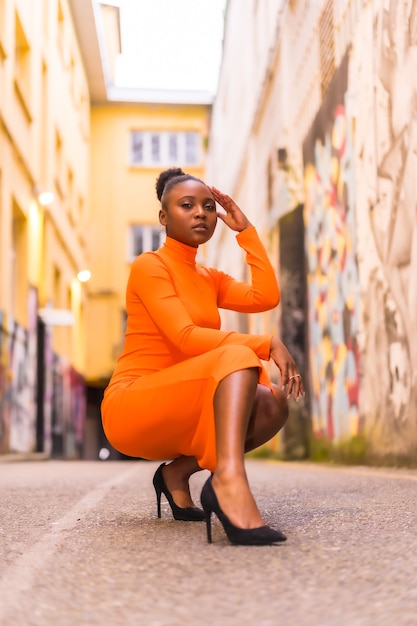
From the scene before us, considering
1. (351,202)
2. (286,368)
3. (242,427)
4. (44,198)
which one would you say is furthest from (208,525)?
(44,198)

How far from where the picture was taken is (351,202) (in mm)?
7691

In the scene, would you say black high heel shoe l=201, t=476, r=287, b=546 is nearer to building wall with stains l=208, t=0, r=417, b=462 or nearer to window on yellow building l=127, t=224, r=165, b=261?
building wall with stains l=208, t=0, r=417, b=462

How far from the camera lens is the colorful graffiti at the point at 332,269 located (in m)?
7.75

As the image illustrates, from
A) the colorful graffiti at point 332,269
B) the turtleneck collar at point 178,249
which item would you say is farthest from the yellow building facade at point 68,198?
the turtleneck collar at point 178,249

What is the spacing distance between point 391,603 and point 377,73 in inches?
226

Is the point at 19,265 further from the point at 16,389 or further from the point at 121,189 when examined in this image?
the point at 121,189

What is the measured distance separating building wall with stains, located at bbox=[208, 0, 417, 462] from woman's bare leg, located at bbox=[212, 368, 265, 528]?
140 inches

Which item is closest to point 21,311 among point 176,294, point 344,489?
point 344,489

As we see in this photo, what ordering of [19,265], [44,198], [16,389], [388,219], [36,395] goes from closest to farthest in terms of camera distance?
1. [388,219]
2. [16,389]
3. [19,265]
4. [44,198]
5. [36,395]

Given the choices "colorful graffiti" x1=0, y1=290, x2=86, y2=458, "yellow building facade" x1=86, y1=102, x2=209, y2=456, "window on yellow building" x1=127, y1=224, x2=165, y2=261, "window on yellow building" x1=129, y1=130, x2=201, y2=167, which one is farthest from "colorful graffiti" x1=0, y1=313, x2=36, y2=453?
"window on yellow building" x1=129, y1=130, x2=201, y2=167

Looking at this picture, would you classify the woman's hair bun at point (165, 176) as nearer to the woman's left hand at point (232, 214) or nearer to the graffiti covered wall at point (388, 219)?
the woman's left hand at point (232, 214)

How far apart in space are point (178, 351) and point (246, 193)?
Answer: 13.5 m

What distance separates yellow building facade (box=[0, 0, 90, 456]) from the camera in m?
12.4

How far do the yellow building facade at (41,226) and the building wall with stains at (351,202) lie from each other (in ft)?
11.8
